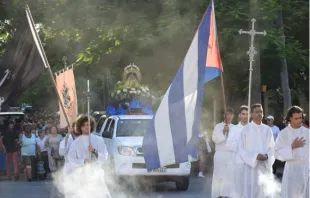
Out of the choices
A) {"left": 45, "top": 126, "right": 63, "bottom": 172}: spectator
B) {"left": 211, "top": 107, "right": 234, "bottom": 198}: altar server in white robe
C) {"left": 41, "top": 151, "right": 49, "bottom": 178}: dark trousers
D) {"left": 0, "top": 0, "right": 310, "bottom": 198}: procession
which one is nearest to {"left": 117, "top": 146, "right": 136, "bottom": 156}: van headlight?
{"left": 0, "top": 0, "right": 310, "bottom": 198}: procession

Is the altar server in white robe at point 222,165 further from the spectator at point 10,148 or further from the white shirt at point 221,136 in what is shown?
the spectator at point 10,148

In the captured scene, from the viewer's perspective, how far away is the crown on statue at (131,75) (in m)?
22.7

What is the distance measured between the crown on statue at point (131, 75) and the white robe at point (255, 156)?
1178 cm

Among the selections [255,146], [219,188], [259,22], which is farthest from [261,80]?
[255,146]

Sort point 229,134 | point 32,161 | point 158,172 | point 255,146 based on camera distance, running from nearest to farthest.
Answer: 1. point 255,146
2. point 229,134
3. point 158,172
4. point 32,161

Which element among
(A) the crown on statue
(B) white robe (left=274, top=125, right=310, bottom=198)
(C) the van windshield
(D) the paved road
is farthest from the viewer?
(A) the crown on statue

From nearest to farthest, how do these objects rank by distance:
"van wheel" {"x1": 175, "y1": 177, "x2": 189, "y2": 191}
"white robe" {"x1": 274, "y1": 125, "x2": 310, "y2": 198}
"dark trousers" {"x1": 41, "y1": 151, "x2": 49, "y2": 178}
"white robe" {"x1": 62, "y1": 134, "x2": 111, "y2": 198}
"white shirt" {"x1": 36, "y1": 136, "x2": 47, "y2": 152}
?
1. "white robe" {"x1": 274, "y1": 125, "x2": 310, "y2": 198}
2. "white robe" {"x1": 62, "y1": 134, "x2": 111, "y2": 198}
3. "van wheel" {"x1": 175, "y1": 177, "x2": 189, "y2": 191}
4. "dark trousers" {"x1": 41, "y1": 151, "x2": 49, "y2": 178}
5. "white shirt" {"x1": 36, "y1": 136, "x2": 47, "y2": 152}

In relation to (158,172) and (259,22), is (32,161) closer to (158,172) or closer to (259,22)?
(158,172)

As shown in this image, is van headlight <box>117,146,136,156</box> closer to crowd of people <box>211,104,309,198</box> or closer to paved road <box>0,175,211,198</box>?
paved road <box>0,175,211,198</box>

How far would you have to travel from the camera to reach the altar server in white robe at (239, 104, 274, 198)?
35.6ft

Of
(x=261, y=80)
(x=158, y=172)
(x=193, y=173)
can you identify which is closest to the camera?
(x=158, y=172)

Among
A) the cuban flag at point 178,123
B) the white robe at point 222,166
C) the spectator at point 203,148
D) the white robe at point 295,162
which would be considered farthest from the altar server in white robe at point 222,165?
the spectator at point 203,148

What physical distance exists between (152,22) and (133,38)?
2.28 feet

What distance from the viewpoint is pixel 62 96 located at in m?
13.2
